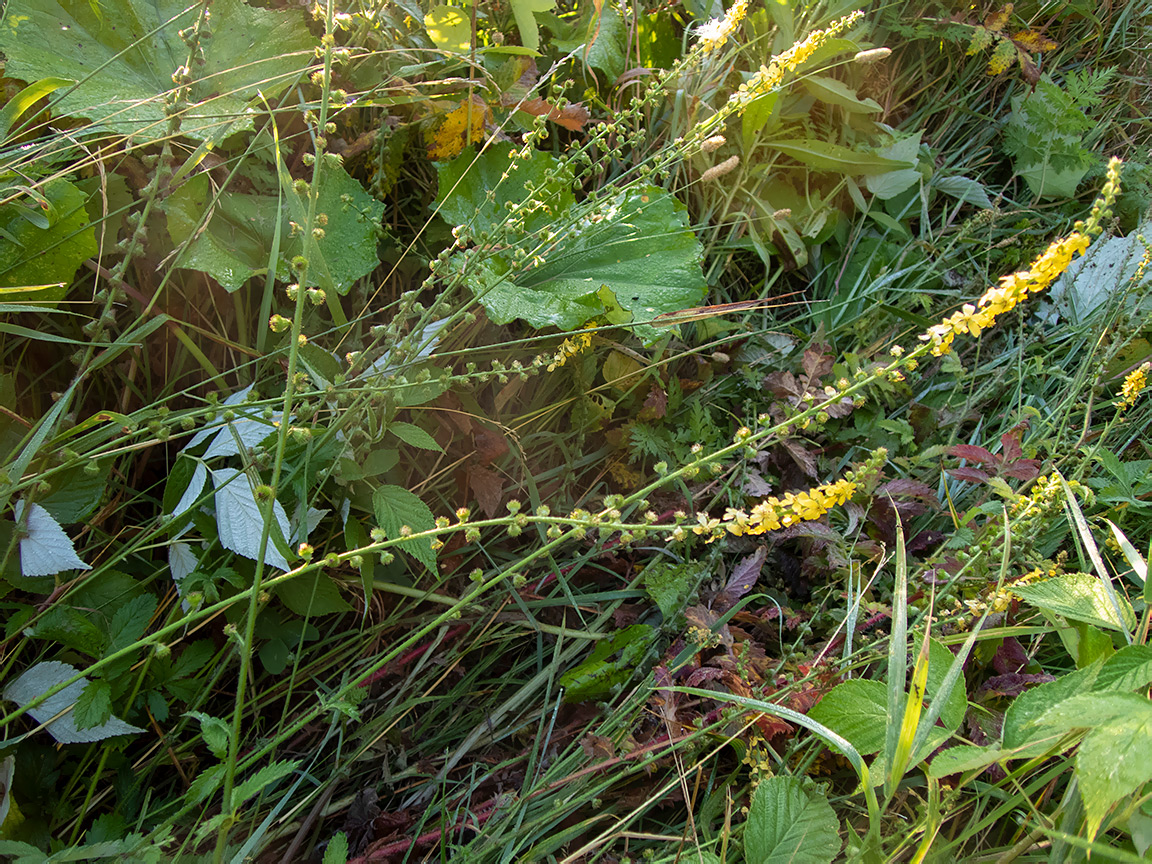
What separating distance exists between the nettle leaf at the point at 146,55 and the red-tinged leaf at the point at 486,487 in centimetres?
78

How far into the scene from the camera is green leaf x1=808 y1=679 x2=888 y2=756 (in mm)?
993

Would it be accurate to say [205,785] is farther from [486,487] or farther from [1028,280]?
[1028,280]

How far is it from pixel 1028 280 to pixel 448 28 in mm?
1199

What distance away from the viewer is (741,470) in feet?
5.20

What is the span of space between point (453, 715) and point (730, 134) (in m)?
1.70

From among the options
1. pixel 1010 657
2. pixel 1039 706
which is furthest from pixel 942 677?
pixel 1010 657

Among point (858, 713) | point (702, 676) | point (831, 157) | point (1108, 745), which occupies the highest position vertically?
point (831, 157)

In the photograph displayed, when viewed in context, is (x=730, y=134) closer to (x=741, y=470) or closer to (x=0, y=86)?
(x=741, y=470)

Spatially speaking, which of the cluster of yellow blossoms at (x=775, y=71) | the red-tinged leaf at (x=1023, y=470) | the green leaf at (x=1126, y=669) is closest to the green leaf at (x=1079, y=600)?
the green leaf at (x=1126, y=669)

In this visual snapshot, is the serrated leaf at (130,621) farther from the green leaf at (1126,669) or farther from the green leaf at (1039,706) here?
the green leaf at (1126,669)

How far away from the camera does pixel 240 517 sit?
111 centimetres

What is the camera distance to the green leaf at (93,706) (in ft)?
3.32

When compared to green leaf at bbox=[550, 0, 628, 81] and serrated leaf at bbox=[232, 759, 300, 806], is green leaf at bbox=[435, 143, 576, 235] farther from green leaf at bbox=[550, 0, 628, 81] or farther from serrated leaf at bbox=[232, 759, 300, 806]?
serrated leaf at bbox=[232, 759, 300, 806]

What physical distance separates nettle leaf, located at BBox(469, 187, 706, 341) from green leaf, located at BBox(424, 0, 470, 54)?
18.2 inches
